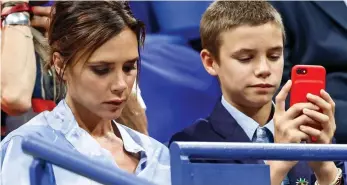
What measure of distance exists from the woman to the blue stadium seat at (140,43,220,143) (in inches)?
33.6

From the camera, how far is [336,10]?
2.48 meters

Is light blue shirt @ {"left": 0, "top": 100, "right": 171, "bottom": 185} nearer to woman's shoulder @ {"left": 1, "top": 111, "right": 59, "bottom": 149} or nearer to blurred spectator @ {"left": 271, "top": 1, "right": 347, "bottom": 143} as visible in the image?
woman's shoulder @ {"left": 1, "top": 111, "right": 59, "bottom": 149}

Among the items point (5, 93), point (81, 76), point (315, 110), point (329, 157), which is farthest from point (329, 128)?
point (5, 93)

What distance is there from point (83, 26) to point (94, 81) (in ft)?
0.34

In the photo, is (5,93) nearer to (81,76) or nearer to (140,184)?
(81,76)

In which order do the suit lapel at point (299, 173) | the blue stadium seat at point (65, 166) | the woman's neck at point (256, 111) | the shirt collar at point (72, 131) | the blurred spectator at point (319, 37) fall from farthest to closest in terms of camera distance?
the blurred spectator at point (319, 37) < the woman's neck at point (256, 111) < the suit lapel at point (299, 173) < the shirt collar at point (72, 131) < the blue stadium seat at point (65, 166)

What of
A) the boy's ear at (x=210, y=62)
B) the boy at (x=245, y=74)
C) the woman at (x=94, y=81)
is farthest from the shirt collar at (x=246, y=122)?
the woman at (x=94, y=81)

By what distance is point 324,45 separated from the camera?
95.6 inches

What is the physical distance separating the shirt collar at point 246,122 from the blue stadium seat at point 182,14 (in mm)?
888

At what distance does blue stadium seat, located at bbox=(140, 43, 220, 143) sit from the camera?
2.49 metres

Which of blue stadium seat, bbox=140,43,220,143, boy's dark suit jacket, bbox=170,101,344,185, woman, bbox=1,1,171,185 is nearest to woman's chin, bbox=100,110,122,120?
woman, bbox=1,1,171,185

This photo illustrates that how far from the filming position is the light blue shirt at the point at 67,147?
141 cm

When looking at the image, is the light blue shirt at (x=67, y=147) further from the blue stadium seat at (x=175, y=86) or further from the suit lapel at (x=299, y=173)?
the blue stadium seat at (x=175, y=86)

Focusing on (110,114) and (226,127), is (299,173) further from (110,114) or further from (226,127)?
(110,114)
